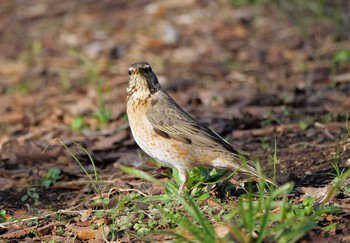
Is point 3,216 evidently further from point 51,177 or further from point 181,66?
point 181,66

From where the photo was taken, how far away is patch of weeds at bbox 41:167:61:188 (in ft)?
24.7

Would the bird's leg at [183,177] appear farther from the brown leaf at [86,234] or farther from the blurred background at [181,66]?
the blurred background at [181,66]

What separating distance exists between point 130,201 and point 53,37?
7.80 m

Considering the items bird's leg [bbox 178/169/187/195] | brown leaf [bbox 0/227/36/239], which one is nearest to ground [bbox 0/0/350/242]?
brown leaf [bbox 0/227/36/239]

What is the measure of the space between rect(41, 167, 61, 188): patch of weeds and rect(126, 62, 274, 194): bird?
1203 millimetres

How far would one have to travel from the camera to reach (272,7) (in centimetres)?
1386

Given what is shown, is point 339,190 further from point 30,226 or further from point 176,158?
point 30,226

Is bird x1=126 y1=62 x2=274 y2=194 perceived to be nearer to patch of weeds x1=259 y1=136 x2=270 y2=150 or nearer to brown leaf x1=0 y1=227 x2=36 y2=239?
brown leaf x1=0 y1=227 x2=36 y2=239

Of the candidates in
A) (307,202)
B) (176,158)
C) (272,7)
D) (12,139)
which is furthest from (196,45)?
(307,202)

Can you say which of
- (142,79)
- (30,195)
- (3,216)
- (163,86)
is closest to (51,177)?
(30,195)

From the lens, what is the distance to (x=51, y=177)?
25.1 ft

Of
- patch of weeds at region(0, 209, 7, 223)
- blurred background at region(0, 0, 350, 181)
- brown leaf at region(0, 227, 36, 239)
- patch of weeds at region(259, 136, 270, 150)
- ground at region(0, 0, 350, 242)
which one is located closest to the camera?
brown leaf at region(0, 227, 36, 239)

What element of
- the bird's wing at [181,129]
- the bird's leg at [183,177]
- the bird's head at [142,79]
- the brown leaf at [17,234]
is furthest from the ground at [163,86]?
the bird's head at [142,79]

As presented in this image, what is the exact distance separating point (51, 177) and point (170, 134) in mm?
1637
